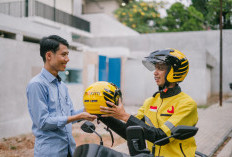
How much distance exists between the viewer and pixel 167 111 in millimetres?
2416

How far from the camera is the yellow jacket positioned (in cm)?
228

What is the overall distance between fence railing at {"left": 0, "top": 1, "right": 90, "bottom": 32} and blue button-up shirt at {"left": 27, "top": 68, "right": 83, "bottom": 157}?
10770mm

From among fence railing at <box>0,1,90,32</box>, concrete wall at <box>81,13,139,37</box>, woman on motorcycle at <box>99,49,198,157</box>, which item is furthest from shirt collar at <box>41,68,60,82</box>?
concrete wall at <box>81,13,139,37</box>

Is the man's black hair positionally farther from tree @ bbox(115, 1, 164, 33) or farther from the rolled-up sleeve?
tree @ bbox(115, 1, 164, 33)

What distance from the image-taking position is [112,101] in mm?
2100

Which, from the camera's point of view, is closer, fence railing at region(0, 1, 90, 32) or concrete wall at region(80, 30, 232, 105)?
fence railing at region(0, 1, 90, 32)

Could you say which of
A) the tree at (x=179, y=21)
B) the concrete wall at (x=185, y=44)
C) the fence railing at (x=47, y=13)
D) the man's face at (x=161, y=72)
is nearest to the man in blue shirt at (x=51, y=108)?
the man's face at (x=161, y=72)

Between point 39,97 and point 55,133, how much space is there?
1.22 feet

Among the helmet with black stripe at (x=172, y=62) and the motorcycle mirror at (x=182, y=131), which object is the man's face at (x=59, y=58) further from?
the motorcycle mirror at (x=182, y=131)

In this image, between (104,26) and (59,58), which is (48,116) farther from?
(104,26)

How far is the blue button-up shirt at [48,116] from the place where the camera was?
230cm

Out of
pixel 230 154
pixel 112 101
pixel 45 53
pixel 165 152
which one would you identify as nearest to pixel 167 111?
pixel 165 152

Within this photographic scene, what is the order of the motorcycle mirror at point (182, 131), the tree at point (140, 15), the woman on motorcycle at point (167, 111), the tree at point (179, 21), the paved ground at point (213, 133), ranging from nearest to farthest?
the motorcycle mirror at point (182, 131) < the woman on motorcycle at point (167, 111) < the paved ground at point (213, 133) < the tree at point (179, 21) < the tree at point (140, 15)

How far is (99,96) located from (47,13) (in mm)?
15776
